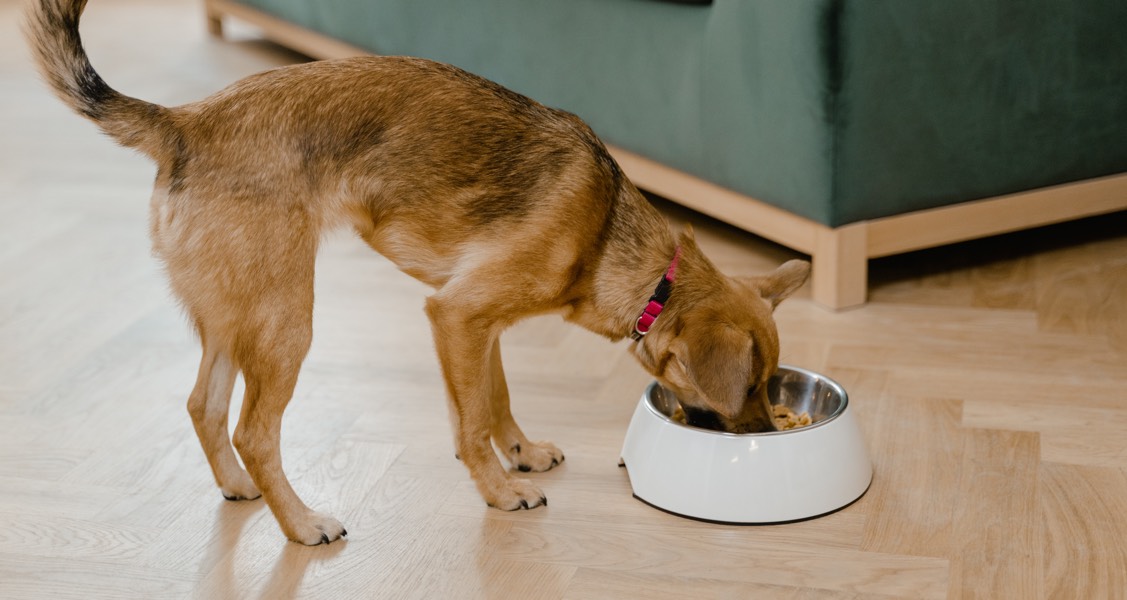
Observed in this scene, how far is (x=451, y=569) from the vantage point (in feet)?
7.32

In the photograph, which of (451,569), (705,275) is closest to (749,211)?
(705,275)

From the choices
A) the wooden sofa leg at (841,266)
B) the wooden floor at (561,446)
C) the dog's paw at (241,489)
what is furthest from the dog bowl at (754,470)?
the wooden sofa leg at (841,266)

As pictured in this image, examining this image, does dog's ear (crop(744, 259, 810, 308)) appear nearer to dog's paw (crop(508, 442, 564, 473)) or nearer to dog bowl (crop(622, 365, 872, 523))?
dog bowl (crop(622, 365, 872, 523))

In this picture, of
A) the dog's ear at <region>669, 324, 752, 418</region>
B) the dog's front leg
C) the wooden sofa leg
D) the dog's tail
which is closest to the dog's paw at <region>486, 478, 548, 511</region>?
the dog's front leg

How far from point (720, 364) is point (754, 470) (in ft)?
0.82

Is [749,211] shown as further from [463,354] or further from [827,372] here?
[463,354]

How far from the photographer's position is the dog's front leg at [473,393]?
236 cm

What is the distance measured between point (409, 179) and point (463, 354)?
34 centimetres

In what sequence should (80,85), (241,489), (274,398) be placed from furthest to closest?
(241,489), (274,398), (80,85)

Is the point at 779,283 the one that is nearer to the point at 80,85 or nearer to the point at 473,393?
the point at 473,393

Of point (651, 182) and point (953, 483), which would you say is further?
point (651, 182)

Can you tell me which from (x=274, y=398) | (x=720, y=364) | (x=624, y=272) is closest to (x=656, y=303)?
(x=624, y=272)

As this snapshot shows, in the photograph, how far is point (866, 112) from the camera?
3.16 meters

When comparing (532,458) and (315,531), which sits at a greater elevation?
(315,531)
